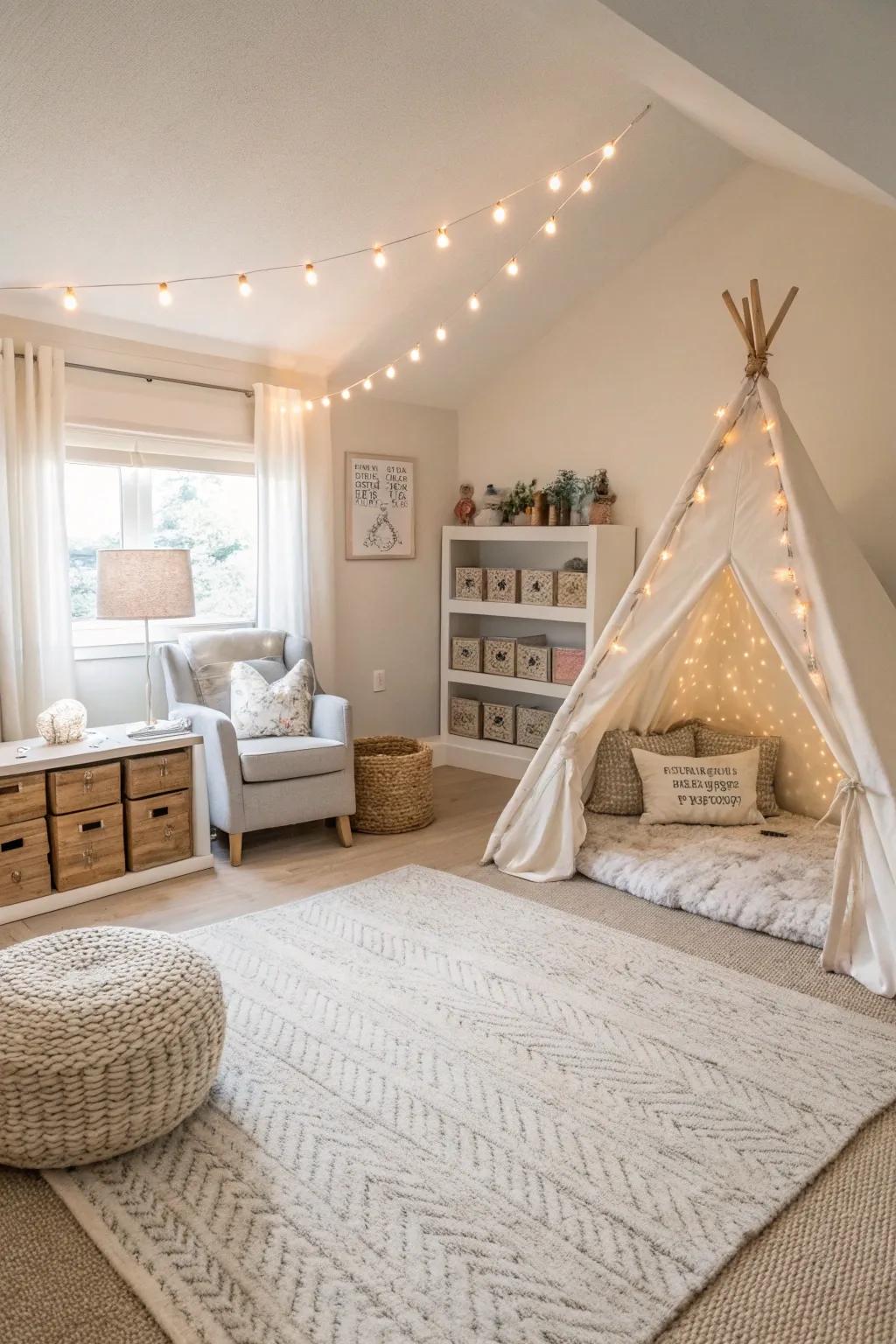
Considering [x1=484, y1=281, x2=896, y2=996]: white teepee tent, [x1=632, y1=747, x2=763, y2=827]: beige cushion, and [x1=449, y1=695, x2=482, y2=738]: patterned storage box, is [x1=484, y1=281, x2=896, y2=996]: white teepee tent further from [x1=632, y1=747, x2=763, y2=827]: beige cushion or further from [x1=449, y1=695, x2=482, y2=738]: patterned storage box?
[x1=449, y1=695, x2=482, y2=738]: patterned storage box

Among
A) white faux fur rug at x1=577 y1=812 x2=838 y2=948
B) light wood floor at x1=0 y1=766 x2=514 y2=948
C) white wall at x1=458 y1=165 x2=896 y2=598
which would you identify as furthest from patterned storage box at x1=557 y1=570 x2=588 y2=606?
white faux fur rug at x1=577 y1=812 x2=838 y2=948

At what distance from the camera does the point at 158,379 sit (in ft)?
14.0

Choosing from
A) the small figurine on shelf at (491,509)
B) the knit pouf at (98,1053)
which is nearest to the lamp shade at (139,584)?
the knit pouf at (98,1053)

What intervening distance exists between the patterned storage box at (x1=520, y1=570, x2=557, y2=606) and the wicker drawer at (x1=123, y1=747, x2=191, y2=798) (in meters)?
2.05

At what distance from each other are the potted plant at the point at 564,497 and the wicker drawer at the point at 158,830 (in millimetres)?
2358

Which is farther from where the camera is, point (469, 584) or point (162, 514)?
point (469, 584)

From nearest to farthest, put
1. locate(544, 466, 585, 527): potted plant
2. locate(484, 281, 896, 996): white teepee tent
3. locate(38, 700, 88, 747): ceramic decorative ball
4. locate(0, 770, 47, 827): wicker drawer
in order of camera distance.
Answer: locate(484, 281, 896, 996): white teepee tent, locate(0, 770, 47, 827): wicker drawer, locate(38, 700, 88, 747): ceramic decorative ball, locate(544, 466, 585, 527): potted plant

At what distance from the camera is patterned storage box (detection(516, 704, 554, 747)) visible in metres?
5.05

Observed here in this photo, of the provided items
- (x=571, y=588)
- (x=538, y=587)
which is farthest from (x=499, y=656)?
(x=571, y=588)

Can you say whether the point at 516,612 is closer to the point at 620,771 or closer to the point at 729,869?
the point at 620,771

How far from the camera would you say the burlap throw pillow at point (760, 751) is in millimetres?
4012

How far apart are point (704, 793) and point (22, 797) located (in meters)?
2.54

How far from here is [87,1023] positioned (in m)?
1.91

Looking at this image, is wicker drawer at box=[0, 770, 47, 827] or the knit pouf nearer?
the knit pouf
